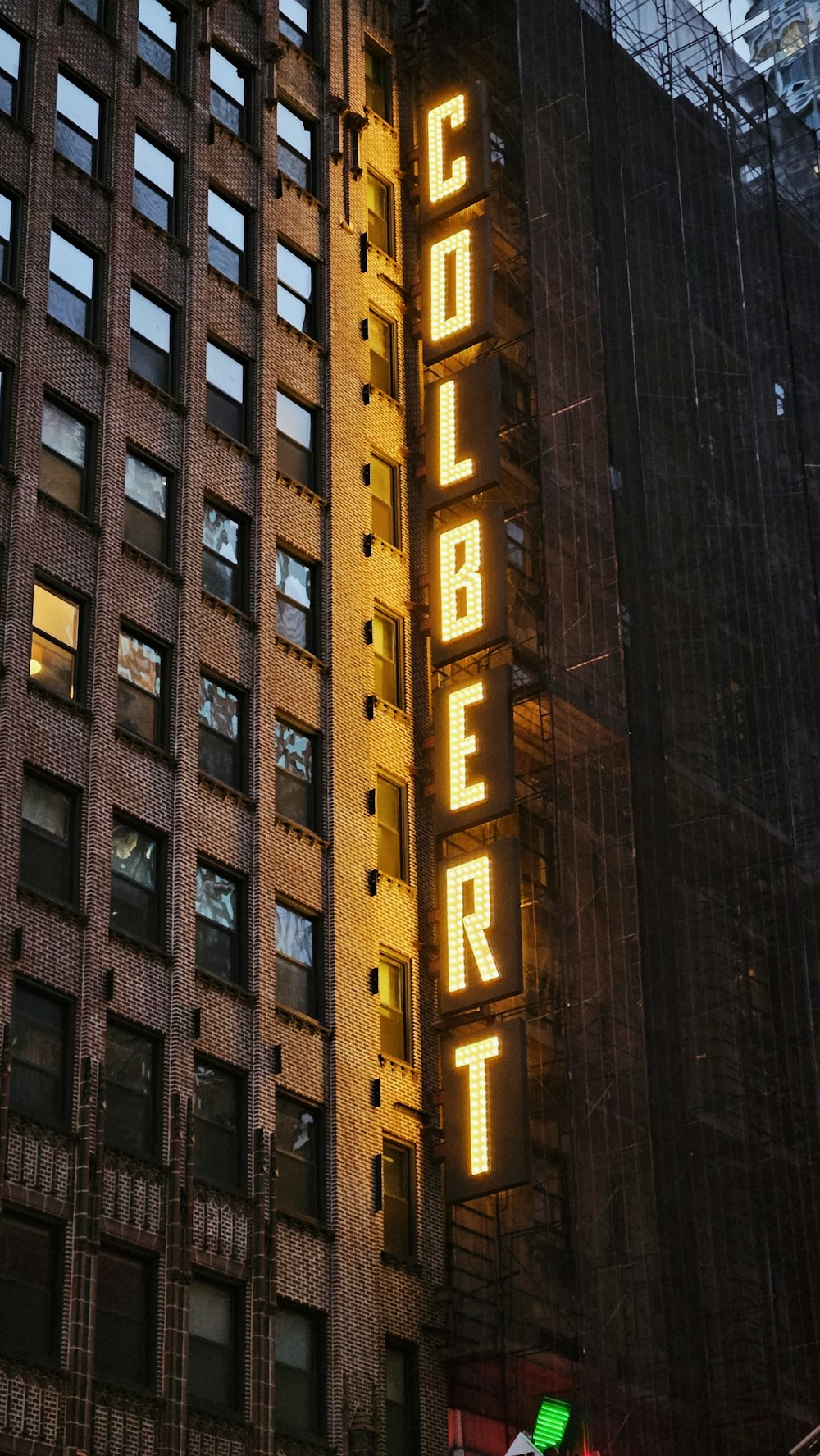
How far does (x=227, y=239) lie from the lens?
43.8 m

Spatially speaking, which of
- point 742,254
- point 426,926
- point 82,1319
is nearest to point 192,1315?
point 82,1319

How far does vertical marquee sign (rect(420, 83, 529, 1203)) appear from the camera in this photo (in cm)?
3891

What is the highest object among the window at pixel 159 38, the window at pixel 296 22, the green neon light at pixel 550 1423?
the window at pixel 296 22

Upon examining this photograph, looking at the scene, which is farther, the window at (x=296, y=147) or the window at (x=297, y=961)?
the window at (x=296, y=147)

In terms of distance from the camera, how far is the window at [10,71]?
127 feet

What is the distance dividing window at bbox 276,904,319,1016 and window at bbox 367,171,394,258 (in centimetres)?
1706

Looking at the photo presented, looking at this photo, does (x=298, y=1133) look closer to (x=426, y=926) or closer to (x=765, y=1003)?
(x=426, y=926)

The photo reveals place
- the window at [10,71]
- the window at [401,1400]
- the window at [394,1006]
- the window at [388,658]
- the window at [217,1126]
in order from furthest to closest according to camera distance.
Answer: the window at [388,658]
the window at [394,1006]
the window at [10,71]
the window at [401,1400]
the window at [217,1126]

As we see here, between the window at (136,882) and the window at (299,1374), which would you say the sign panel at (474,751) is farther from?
the window at (299,1374)

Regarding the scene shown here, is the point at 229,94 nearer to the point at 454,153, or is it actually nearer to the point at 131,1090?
the point at 454,153

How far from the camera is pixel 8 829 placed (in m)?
32.8

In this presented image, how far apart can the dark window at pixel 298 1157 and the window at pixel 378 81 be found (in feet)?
80.4

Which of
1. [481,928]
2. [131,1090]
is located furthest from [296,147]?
[131,1090]

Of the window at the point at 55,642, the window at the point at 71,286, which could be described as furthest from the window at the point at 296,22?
the window at the point at 55,642
